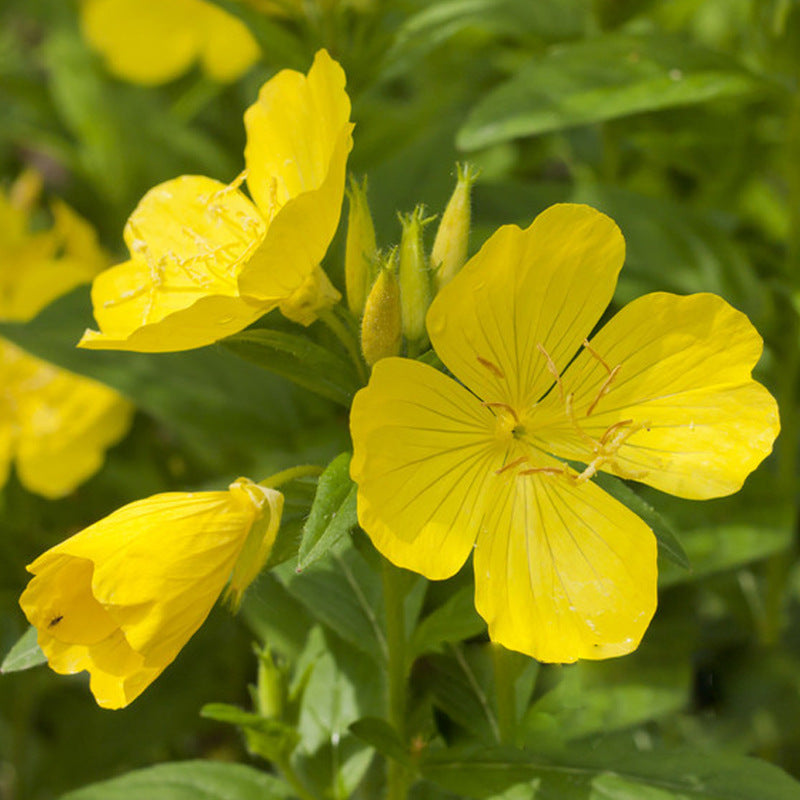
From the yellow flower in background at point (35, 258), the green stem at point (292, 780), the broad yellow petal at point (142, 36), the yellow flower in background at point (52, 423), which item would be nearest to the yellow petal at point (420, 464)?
the green stem at point (292, 780)

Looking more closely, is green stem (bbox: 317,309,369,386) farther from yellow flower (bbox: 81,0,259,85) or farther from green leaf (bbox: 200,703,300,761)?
yellow flower (bbox: 81,0,259,85)

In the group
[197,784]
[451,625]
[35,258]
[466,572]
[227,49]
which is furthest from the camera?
[227,49]

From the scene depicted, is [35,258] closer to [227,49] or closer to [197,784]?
[227,49]

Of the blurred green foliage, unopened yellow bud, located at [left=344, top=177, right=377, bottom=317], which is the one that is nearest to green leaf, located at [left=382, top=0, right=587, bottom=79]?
the blurred green foliage

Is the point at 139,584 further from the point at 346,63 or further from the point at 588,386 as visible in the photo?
the point at 346,63

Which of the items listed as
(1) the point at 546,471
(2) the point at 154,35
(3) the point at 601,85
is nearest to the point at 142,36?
(2) the point at 154,35

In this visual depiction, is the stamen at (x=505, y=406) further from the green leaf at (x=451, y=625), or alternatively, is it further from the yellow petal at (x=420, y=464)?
the green leaf at (x=451, y=625)

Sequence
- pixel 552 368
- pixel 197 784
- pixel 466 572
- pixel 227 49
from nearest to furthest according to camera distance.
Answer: pixel 552 368 → pixel 197 784 → pixel 466 572 → pixel 227 49

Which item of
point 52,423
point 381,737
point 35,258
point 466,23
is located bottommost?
point 52,423

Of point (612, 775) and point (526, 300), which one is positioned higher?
point (526, 300)
